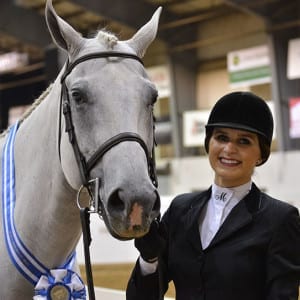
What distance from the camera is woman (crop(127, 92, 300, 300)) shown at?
1243mm

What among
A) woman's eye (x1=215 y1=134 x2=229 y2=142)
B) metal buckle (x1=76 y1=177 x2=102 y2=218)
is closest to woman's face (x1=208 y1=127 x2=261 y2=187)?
woman's eye (x1=215 y1=134 x2=229 y2=142)

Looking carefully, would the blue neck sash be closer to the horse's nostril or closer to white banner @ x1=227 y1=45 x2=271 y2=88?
the horse's nostril

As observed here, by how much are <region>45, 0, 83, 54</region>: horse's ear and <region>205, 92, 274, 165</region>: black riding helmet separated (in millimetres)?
440

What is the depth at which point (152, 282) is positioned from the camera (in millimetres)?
1397

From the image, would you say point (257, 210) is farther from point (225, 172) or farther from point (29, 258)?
point (29, 258)

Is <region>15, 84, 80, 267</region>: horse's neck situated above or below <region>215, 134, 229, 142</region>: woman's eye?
below

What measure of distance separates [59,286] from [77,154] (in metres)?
0.42

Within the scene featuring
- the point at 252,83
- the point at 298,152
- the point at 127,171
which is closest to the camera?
the point at 127,171

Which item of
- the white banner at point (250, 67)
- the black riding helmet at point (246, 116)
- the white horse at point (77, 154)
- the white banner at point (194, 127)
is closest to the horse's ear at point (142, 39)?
the white horse at point (77, 154)

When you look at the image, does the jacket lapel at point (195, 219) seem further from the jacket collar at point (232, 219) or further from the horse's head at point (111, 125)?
the horse's head at point (111, 125)

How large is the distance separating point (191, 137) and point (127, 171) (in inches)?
321

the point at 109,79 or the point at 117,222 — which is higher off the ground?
the point at 109,79

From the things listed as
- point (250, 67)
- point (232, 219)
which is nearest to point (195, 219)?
point (232, 219)

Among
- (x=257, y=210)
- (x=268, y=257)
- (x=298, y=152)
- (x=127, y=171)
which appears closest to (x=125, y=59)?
(x=127, y=171)
